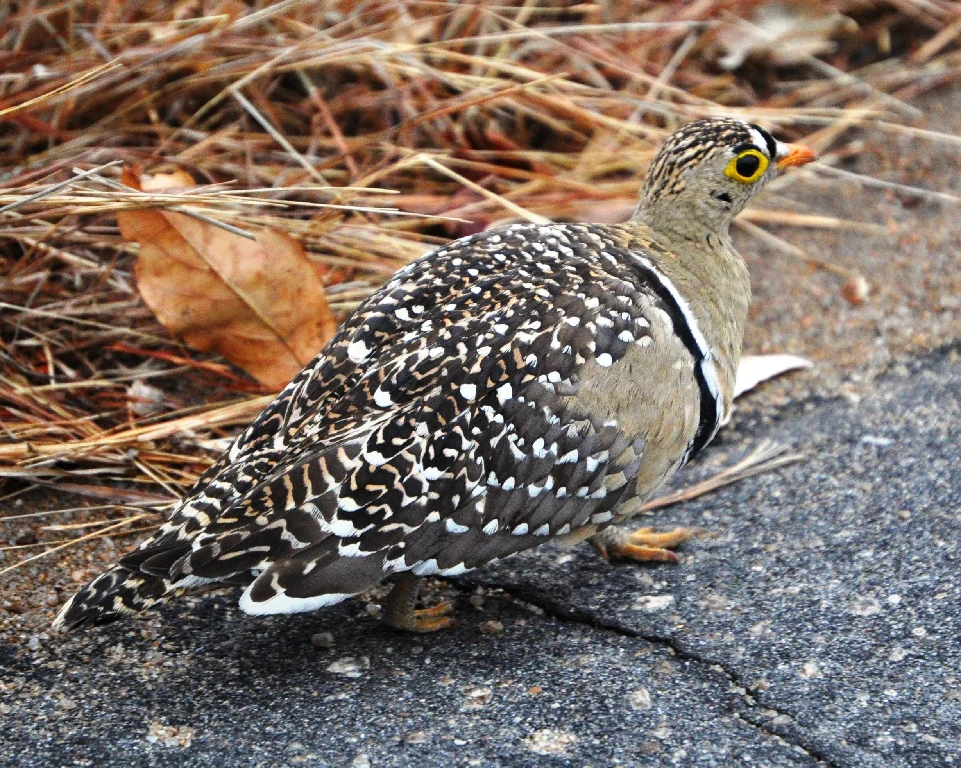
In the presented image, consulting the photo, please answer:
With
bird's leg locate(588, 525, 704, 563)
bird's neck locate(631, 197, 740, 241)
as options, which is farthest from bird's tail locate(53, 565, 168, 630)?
bird's neck locate(631, 197, 740, 241)

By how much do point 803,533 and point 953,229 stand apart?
2015mm

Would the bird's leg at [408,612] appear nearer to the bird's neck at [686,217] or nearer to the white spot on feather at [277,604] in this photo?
the white spot on feather at [277,604]

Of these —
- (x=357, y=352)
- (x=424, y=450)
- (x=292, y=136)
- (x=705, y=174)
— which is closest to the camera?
(x=424, y=450)

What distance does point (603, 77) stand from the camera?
198 inches

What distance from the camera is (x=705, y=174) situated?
3410 mm

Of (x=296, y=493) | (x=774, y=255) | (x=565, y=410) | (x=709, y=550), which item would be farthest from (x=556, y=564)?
(x=774, y=255)

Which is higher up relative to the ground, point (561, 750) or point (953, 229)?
point (953, 229)

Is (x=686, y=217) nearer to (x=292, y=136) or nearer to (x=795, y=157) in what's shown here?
(x=795, y=157)

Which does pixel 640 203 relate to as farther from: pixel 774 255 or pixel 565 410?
pixel 774 255

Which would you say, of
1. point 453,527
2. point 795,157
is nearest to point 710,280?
point 795,157

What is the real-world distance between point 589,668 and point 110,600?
1.06 m

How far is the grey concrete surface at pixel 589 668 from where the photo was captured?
2.51m

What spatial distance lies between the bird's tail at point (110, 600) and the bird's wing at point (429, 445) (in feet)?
0.14

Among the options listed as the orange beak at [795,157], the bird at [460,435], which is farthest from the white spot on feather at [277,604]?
the orange beak at [795,157]
